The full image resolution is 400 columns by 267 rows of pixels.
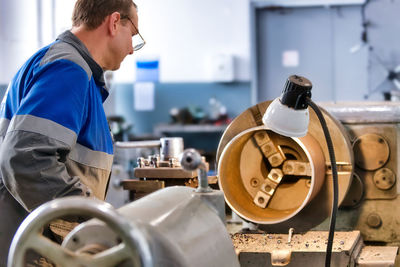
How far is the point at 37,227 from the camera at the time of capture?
77 centimetres

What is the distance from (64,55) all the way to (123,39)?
0.26 m

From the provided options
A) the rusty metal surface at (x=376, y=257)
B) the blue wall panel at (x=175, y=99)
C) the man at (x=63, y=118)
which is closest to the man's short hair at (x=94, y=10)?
the man at (x=63, y=118)

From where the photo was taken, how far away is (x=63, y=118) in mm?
1247

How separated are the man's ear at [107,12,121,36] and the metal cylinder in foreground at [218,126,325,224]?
1.42 feet

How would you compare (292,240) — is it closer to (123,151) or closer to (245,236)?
(245,236)

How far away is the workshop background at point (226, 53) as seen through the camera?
4.69m

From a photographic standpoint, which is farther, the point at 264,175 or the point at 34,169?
the point at 264,175

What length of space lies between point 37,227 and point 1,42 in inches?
180

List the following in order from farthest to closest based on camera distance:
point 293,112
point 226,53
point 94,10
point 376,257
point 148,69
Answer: point 148,69 → point 226,53 → point 94,10 → point 376,257 → point 293,112

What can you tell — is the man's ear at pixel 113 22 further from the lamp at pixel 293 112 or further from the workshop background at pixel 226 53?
the workshop background at pixel 226 53

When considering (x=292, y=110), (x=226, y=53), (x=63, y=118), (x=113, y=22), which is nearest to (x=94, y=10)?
(x=113, y=22)

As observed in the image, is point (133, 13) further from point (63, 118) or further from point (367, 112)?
point (367, 112)

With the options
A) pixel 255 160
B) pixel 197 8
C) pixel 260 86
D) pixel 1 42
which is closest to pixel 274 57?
pixel 260 86

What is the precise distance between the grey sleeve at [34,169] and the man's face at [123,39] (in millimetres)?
407
